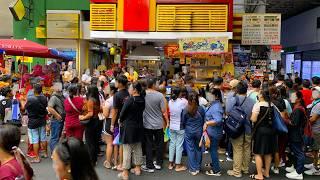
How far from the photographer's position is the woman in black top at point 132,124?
280 inches

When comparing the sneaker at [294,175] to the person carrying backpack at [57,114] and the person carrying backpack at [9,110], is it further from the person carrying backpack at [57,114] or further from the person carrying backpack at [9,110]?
the person carrying backpack at [9,110]

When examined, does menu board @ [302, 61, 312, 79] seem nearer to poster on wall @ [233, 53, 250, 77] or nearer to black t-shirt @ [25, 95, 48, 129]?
poster on wall @ [233, 53, 250, 77]

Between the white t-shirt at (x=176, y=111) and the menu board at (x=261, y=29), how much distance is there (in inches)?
295

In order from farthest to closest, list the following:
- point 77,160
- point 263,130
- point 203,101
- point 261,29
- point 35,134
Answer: point 261,29
point 203,101
point 35,134
point 263,130
point 77,160

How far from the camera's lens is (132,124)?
7148mm

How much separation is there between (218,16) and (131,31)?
3187 millimetres

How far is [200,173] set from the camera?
25.4 ft

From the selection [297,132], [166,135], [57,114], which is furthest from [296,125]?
[57,114]

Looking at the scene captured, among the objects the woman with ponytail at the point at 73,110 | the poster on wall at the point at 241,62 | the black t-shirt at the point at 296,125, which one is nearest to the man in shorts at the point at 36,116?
the woman with ponytail at the point at 73,110

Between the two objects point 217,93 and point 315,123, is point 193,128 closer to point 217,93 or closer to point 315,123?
point 217,93

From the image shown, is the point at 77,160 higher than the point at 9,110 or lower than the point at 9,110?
higher

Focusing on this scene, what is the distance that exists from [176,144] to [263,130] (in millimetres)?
1768

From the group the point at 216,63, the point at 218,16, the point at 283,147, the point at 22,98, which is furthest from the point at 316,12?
the point at 22,98

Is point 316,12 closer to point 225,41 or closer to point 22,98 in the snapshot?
point 225,41
